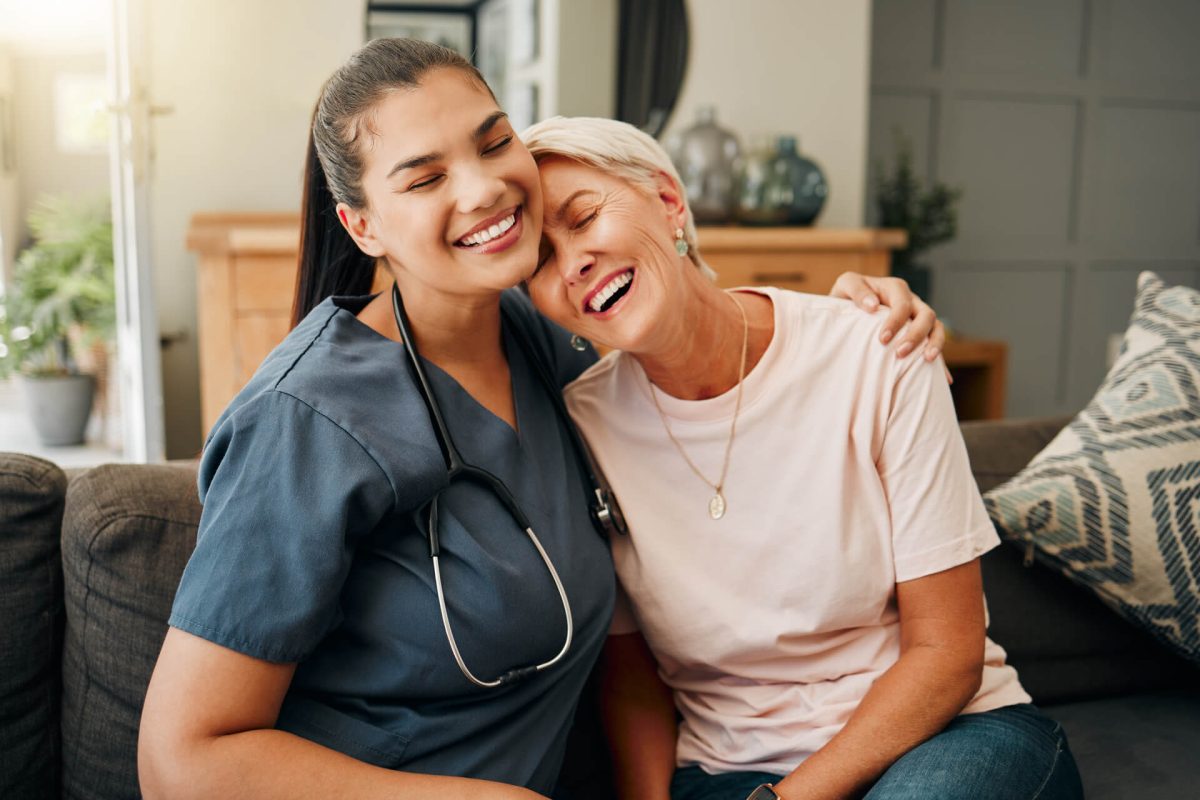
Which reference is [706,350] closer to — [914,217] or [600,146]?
[600,146]

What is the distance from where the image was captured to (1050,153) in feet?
16.1

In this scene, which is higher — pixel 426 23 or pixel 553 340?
pixel 426 23

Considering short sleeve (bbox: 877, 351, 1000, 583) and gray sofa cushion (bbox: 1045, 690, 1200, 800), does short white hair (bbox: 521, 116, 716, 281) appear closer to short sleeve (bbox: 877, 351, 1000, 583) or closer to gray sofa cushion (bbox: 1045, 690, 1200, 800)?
short sleeve (bbox: 877, 351, 1000, 583)

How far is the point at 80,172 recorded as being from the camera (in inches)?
159

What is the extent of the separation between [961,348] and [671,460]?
276 cm

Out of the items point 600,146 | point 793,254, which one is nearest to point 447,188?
point 600,146

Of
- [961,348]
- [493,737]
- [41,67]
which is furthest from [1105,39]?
[493,737]

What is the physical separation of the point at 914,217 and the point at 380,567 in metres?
3.61

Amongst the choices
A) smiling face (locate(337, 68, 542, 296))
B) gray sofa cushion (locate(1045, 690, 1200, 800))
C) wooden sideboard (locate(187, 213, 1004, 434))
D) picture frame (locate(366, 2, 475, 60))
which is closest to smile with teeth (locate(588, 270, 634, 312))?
smiling face (locate(337, 68, 542, 296))

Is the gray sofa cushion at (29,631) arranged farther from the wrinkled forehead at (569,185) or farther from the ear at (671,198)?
the ear at (671,198)

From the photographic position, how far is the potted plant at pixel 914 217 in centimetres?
419

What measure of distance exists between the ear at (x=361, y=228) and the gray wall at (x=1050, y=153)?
12.3 ft

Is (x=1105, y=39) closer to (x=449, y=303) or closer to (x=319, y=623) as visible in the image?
(x=449, y=303)

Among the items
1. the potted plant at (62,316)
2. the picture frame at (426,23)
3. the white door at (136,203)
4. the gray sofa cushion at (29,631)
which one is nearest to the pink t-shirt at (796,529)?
the gray sofa cushion at (29,631)
